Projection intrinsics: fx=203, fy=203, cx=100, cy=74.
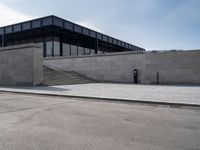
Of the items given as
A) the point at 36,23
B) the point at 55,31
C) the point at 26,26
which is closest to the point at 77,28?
the point at 55,31

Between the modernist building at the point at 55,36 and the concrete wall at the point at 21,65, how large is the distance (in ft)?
33.5

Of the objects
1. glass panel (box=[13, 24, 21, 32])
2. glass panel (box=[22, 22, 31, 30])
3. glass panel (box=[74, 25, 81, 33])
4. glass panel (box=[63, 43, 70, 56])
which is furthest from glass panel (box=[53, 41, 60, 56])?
glass panel (box=[13, 24, 21, 32])

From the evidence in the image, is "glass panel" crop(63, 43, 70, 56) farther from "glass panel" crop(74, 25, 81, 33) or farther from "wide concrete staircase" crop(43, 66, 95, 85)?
"wide concrete staircase" crop(43, 66, 95, 85)

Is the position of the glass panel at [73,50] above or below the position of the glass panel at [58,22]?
below

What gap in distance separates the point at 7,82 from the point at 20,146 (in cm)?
1635

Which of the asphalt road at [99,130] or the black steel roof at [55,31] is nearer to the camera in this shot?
the asphalt road at [99,130]

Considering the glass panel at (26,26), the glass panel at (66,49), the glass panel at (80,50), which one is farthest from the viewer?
the glass panel at (80,50)

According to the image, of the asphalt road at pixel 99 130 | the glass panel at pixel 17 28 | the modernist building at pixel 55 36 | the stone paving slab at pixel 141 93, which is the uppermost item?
the glass panel at pixel 17 28

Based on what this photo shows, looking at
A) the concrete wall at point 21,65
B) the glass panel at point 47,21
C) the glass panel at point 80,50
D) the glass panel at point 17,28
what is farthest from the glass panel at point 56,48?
the concrete wall at point 21,65

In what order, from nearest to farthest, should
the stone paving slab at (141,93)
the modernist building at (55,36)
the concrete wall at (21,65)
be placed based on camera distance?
the stone paving slab at (141,93), the concrete wall at (21,65), the modernist building at (55,36)

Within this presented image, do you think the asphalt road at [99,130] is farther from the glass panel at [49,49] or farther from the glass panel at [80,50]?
the glass panel at [80,50]

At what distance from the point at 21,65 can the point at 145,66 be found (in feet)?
38.5

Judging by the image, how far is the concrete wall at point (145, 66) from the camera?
60.6 ft

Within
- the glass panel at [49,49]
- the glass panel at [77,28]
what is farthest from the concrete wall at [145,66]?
the glass panel at [77,28]
